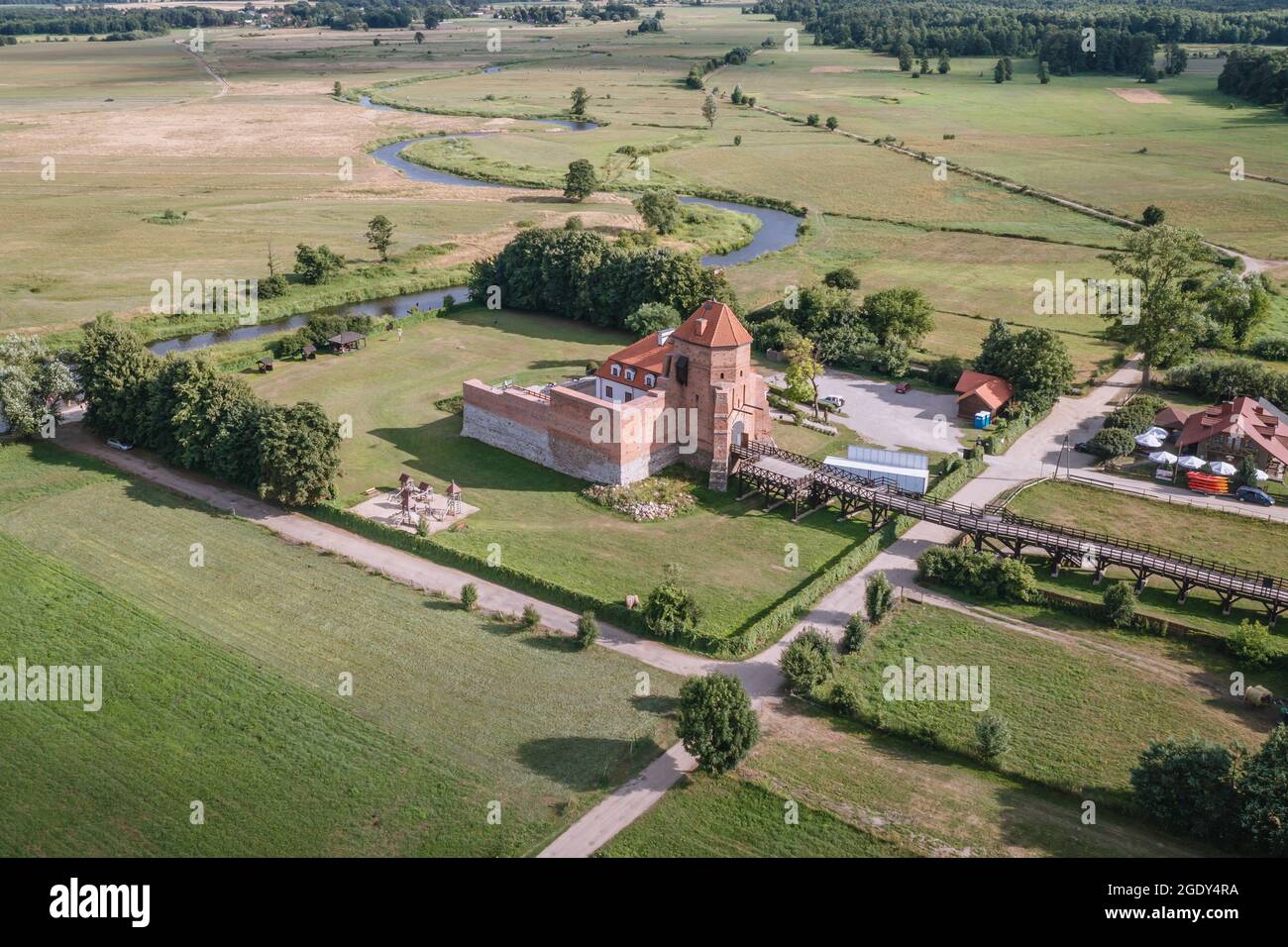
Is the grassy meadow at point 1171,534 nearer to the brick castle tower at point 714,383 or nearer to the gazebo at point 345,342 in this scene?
the brick castle tower at point 714,383

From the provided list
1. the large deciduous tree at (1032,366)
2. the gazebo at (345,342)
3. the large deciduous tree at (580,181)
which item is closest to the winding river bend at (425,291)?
the gazebo at (345,342)

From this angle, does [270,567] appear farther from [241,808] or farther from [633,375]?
[633,375]

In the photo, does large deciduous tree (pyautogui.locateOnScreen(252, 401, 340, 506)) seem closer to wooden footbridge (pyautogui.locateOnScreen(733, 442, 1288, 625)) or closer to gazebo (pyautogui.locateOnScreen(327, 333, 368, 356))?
wooden footbridge (pyautogui.locateOnScreen(733, 442, 1288, 625))

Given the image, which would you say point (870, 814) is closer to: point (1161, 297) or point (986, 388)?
point (986, 388)

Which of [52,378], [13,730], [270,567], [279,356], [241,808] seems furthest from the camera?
[279,356]
